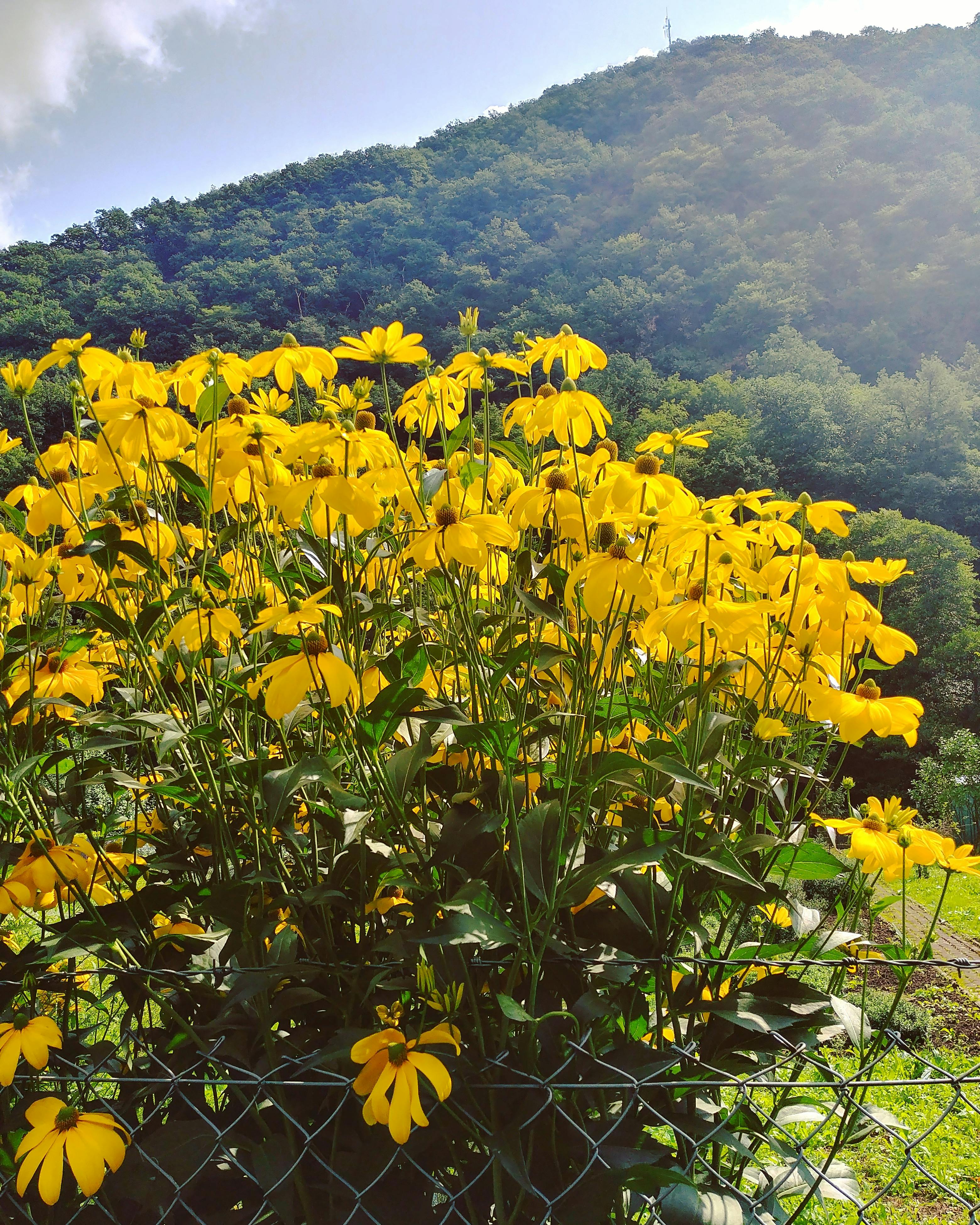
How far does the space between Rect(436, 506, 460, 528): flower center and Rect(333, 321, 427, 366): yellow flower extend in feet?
0.92

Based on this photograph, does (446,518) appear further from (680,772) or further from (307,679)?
(680,772)

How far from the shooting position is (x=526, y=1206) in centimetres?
98

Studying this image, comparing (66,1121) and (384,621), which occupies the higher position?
(384,621)

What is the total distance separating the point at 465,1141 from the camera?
97 centimetres

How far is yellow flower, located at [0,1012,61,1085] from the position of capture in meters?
0.91

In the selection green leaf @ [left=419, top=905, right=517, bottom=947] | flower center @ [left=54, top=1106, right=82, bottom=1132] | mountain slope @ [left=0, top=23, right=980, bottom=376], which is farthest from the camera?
mountain slope @ [left=0, top=23, right=980, bottom=376]

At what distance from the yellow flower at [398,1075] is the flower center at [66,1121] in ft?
1.16

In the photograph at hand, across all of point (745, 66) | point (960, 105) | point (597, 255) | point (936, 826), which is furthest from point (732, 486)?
point (745, 66)

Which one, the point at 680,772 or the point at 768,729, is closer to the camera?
the point at 680,772

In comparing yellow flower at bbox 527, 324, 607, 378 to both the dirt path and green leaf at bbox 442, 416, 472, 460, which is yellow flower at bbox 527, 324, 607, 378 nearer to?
green leaf at bbox 442, 416, 472, 460

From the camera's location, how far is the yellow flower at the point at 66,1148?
0.84m

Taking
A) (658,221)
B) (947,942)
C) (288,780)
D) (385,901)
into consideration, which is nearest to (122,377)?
(288,780)

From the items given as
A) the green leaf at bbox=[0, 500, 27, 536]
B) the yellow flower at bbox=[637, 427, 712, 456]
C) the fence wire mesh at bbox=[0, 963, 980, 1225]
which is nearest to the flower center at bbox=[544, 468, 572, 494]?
the yellow flower at bbox=[637, 427, 712, 456]

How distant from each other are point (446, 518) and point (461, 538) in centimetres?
3
